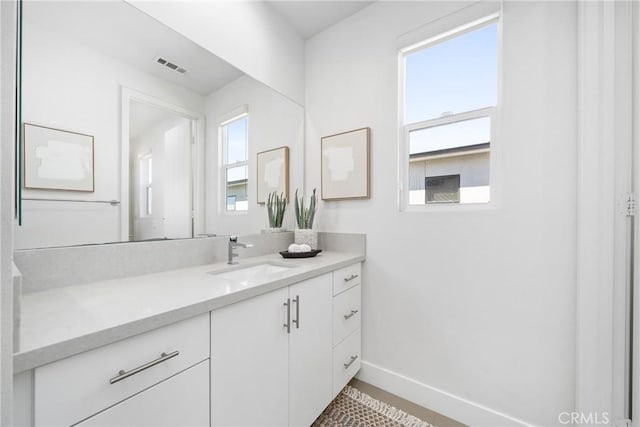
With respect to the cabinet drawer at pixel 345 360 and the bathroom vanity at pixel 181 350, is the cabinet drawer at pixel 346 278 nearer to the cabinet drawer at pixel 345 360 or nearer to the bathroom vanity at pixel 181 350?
the bathroom vanity at pixel 181 350

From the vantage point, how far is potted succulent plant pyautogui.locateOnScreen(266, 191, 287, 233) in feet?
6.48

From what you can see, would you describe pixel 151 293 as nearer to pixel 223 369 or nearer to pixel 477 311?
pixel 223 369

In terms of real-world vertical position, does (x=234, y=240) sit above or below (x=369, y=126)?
below

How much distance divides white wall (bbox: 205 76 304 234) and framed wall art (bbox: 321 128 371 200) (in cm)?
24

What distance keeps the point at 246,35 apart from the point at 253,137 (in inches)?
26.0

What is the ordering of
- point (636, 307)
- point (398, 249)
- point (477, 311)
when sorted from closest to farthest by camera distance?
point (636, 307)
point (477, 311)
point (398, 249)

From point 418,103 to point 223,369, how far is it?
1.82m

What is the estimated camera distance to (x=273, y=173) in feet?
6.51

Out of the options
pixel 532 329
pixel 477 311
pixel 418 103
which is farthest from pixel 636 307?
pixel 418 103

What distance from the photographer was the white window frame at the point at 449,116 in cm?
144

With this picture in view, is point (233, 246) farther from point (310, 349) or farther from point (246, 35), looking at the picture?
point (246, 35)

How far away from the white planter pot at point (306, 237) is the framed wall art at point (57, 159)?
3.96 feet

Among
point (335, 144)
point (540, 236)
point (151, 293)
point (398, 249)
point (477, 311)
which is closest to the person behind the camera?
point (151, 293)

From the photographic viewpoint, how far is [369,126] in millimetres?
1869
